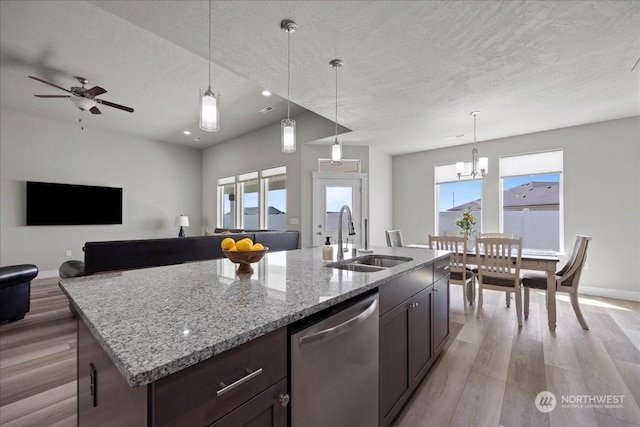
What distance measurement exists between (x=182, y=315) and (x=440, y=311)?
1994 millimetres

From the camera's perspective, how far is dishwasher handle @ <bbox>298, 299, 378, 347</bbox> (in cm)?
92

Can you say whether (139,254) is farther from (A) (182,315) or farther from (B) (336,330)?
(B) (336,330)

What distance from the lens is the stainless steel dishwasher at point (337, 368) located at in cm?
92

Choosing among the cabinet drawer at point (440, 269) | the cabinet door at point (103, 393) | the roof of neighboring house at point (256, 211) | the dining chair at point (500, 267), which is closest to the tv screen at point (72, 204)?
the roof of neighboring house at point (256, 211)

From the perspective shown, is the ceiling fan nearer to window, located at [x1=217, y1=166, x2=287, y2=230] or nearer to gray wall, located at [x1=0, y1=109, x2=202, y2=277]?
gray wall, located at [x1=0, y1=109, x2=202, y2=277]

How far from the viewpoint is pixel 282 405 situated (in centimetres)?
86

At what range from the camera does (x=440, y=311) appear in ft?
7.31

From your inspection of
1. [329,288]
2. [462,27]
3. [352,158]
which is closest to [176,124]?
[352,158]

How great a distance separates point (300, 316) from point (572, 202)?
5.39 metres

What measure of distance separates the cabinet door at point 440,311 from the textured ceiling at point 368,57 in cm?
199

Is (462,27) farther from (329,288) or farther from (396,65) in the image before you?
(329,288)

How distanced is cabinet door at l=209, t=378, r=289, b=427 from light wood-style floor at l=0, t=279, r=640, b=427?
1154 mm

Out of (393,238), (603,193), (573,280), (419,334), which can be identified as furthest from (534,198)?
(419,334)

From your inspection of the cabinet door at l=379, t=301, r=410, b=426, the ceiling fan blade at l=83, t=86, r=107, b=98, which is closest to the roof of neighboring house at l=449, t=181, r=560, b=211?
the cabinet door at l=379, t=301, r=410, b=426
